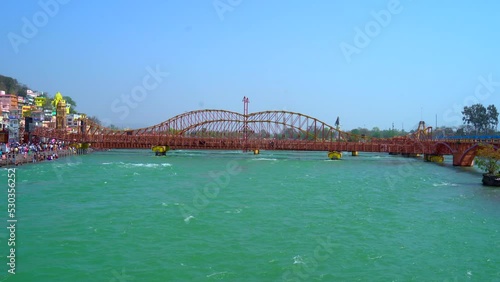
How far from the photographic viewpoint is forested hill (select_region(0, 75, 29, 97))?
184250 mm

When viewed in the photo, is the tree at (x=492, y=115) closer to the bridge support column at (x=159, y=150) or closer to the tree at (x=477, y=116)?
the tree at (x=477, y=116)

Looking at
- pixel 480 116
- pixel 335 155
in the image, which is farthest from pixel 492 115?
pixel 335 155

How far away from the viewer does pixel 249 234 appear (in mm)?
24578

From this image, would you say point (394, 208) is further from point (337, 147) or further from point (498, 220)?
point (337, 147)

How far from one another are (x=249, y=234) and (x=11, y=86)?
193349 mm

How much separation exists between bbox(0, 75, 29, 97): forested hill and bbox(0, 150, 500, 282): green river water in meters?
161

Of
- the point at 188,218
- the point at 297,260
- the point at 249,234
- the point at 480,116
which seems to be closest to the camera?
the point at 297,260

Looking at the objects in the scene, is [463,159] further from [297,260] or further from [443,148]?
[297,260]

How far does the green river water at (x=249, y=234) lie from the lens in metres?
18.8

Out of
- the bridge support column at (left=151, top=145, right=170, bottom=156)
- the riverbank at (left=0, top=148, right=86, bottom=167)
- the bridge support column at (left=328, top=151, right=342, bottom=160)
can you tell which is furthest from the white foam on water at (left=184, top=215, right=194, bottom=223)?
the bridge support column at (left=151, top=145, right=170, bottom=156)

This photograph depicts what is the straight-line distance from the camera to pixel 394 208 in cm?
3434

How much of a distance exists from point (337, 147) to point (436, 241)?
81950mm

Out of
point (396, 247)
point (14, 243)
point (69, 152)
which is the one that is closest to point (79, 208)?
point (14, 243)

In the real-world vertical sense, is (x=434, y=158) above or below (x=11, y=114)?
below
